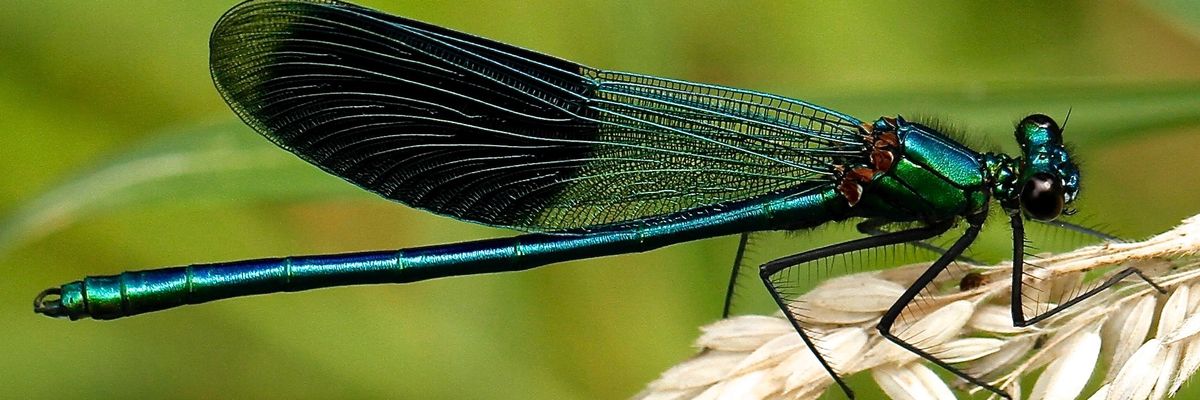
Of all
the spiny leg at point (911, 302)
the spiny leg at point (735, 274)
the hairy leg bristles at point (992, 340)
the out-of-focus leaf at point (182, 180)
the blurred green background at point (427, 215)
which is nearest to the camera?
the hairy leg bristles at point (992, 340)

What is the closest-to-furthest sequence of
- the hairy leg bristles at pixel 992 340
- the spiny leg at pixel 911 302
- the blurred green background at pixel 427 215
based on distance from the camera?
1. the hairy leg bristles at pixel 992 340
2. the spiny leg at pixel 911 302
3. the blurred green background at pixel 427 215

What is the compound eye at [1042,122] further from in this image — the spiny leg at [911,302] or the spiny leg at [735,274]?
the spiny leg at [735,274]

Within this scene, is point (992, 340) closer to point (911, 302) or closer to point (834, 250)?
point (911, 302)

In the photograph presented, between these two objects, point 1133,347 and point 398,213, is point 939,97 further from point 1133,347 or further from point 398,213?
point 398,213

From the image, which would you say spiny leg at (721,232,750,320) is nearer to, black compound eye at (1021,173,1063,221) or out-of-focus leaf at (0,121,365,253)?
black compound eye at (1021,173,1063,221)

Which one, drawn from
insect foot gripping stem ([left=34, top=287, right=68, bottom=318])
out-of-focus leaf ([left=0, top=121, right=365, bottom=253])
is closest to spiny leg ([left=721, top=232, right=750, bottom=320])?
out-of-focus leaf ([left=0, top=121, right=365, bottom=253])

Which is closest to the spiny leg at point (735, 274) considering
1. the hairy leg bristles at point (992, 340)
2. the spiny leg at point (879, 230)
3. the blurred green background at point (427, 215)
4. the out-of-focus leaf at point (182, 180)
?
the blurred green background at point (427, 215)
